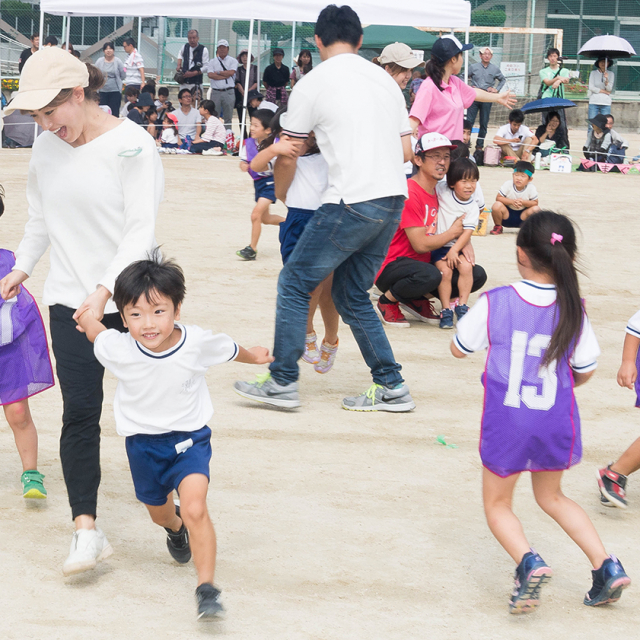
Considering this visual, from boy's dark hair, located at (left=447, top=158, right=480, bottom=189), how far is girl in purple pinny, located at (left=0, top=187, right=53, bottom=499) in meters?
3.45

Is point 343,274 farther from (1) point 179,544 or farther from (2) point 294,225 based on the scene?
(1) point 179,544

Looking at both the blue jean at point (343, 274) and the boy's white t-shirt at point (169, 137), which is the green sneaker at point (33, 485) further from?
the boy's white t-shirt at point (169, 137)

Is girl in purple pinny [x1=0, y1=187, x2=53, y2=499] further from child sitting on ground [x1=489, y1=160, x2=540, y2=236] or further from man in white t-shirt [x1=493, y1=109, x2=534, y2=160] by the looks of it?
man in white t-shirt [x1=493, y1=109, x2=534, y2=160]

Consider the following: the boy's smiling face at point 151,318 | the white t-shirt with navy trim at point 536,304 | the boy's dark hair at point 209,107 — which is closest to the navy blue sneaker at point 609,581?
the white t-shirt with navy trim at point 536,304

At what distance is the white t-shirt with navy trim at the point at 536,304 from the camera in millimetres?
2963

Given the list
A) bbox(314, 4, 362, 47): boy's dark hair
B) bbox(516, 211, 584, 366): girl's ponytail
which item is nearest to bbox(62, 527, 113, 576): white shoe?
bbox(516, 211, 584, 366): girl's ponytail

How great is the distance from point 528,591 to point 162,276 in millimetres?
1467

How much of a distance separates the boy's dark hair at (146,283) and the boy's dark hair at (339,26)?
2.11 m

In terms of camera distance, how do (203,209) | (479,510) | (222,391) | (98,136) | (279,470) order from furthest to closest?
(203,209) → (222,391) → (279,470) → (479,510) → (98,136)

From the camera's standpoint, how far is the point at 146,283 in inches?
112

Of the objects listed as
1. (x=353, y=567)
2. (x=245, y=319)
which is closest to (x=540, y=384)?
(x=353, y=567)

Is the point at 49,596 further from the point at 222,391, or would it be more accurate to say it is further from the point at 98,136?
the point at 222,391

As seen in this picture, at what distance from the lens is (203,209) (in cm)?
1088

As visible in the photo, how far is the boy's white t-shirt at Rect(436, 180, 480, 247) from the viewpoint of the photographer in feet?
21.1
